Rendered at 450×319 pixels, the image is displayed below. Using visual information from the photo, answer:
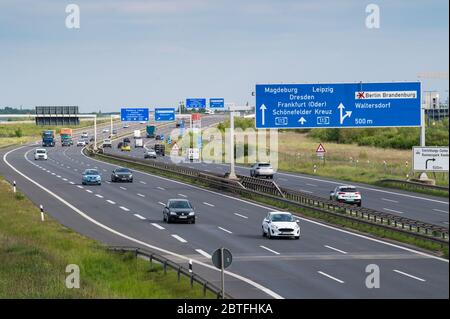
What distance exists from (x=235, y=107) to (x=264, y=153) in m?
60.6

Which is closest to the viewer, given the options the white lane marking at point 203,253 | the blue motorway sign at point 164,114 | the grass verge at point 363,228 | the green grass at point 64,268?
the green grass at point 64,268

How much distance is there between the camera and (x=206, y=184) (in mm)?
76188

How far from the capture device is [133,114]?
321 ft

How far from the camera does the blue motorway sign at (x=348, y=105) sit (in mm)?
55562

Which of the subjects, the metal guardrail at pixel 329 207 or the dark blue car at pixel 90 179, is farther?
the dark blue car at pixel 90 179

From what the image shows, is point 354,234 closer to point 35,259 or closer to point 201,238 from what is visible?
point 201,238

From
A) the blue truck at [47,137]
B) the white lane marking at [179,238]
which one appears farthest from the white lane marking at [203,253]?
the blue truck at [47,137]

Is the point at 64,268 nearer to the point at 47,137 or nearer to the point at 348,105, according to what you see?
the point at 348,105

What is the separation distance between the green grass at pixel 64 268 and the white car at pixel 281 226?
8151 mm

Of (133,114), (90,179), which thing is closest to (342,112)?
(90,179)

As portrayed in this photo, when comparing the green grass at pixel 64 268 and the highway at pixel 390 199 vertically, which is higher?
the green grass at pixel 64 268

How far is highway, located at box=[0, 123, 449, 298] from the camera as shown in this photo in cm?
2755

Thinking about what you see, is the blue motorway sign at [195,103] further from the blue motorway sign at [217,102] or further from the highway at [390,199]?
the highway at [390,199]
